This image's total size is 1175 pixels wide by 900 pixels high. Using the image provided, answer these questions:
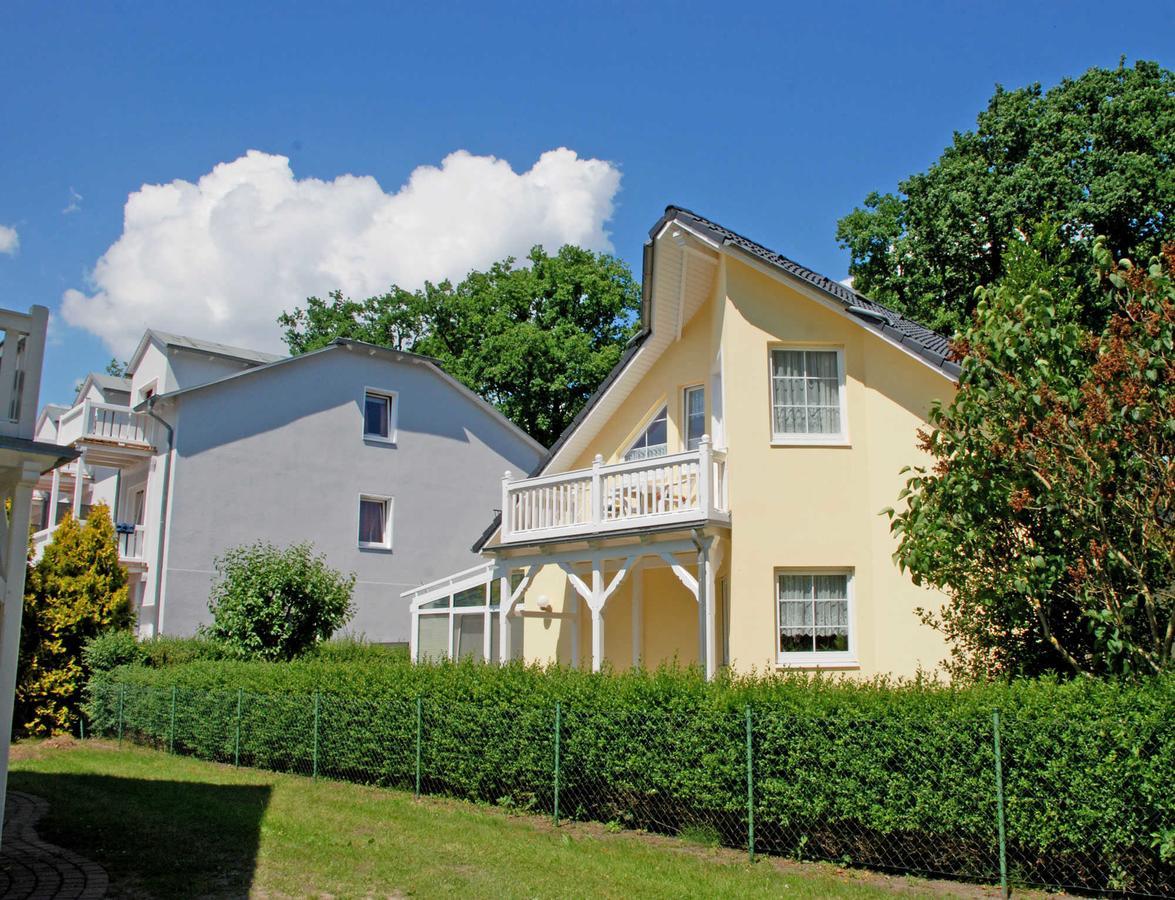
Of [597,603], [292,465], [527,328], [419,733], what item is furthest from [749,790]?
[527,328]

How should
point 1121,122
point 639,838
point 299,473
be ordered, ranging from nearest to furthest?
point 639,838, point 1121,122, point 299,473

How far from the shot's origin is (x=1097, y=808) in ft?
27.8

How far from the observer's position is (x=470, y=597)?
2308 centimetres

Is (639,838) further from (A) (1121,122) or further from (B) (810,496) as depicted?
(A) (1121,122)

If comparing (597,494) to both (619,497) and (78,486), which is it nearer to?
(619,497)

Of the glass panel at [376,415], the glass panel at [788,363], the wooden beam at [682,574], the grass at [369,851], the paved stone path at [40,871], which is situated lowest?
the paved stone path at [40,871]

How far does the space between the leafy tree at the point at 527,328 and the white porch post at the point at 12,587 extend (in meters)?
31.5

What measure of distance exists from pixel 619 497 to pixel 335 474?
13368 mm

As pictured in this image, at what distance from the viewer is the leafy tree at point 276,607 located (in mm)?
20969

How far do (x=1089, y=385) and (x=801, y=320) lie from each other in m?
6.81

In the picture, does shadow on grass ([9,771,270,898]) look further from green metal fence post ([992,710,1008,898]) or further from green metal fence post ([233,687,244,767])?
green metal fence post ([992,710,1008,898])

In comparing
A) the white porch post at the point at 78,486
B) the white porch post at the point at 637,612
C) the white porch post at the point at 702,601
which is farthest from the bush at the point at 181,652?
the white porch post at the point at 702,601

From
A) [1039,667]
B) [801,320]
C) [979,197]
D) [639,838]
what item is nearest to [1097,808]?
[1039,667]

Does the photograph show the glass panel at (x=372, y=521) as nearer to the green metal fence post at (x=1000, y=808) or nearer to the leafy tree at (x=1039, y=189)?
the leafy tree at (x=1039, y=189)
